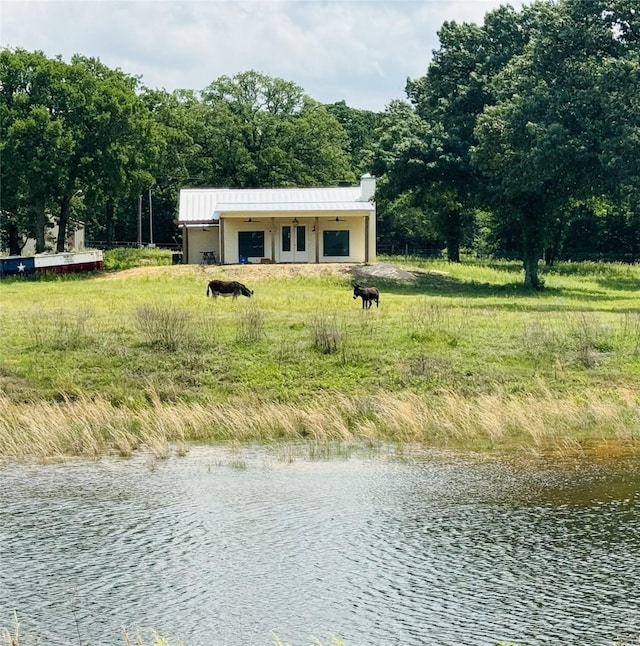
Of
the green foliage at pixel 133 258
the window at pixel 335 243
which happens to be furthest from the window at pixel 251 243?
the green foliage at pixel 133 258

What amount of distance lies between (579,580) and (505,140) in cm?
3004

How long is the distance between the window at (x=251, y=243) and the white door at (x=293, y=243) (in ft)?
3.44

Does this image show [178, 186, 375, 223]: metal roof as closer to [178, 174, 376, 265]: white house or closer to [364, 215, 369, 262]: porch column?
[178, 174, 376, 265]: white house

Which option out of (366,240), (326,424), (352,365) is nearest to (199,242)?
(366,240)

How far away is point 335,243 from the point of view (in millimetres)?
52219

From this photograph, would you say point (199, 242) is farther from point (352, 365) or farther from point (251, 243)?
point (352, 365)

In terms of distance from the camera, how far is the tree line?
121 ft

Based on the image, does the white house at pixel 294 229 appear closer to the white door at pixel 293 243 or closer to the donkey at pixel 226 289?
the white door at pixel 293 243

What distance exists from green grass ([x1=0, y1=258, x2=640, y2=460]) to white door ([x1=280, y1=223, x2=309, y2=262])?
64.9 feet

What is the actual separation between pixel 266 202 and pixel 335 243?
419cm

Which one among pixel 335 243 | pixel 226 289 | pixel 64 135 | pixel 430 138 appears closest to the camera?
pixel 226 289

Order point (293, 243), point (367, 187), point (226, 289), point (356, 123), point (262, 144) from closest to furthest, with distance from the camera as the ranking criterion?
point (226, 289) → point (293, 243) → point (367, 187) → point (262, 144) → point (356, 123)

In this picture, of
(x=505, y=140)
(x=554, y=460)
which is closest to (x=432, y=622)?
(x=554, y=460)

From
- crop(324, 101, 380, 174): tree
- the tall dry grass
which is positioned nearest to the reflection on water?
the tall dry grass
